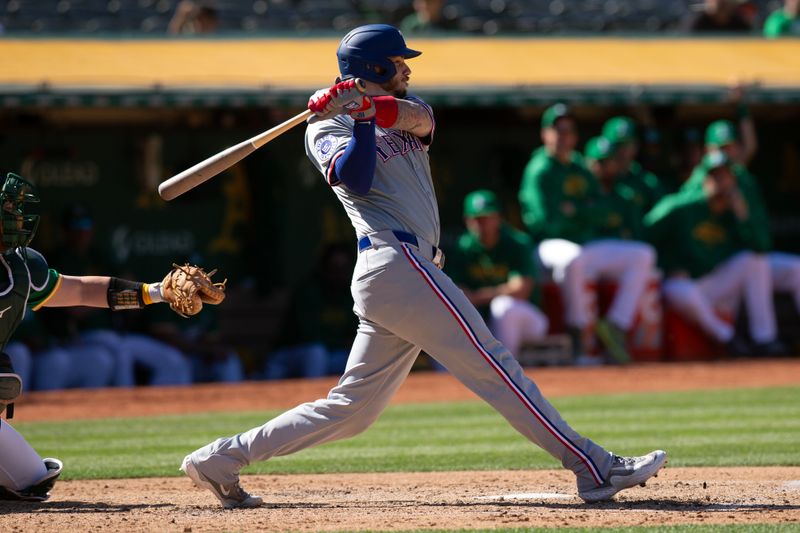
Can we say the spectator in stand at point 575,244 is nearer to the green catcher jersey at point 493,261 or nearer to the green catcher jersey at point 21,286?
the green catcher jersey at point 493,261

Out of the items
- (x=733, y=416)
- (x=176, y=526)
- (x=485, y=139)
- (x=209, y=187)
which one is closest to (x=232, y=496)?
(x=176, y=526)

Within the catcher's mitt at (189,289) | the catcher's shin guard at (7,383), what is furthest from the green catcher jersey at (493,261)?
the catcher's shin guard at (7,383)

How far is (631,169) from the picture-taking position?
38.3 feet

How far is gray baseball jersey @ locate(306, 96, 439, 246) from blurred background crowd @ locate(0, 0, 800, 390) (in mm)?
5625

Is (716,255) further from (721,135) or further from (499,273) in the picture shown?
(499,273)

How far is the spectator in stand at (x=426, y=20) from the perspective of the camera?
1241 cm

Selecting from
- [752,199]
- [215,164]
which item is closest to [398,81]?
[215,164]

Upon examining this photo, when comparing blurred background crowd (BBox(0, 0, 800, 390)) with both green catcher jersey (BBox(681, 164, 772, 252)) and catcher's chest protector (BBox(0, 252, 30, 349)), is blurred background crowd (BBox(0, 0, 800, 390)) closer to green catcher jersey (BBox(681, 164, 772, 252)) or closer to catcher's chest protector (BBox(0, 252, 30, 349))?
→ green catcher jersey (BBox(681, 164, 772, 252))

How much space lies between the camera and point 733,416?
7.62 m

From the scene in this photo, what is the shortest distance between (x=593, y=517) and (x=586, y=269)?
6548mm

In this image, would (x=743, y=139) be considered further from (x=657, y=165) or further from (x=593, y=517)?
(x=593, y=517)

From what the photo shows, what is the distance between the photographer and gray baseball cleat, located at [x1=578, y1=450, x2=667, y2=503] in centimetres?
440

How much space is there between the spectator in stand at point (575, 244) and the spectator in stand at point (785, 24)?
3.60m

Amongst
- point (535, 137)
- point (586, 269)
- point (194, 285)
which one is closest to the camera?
point (194, 285)
